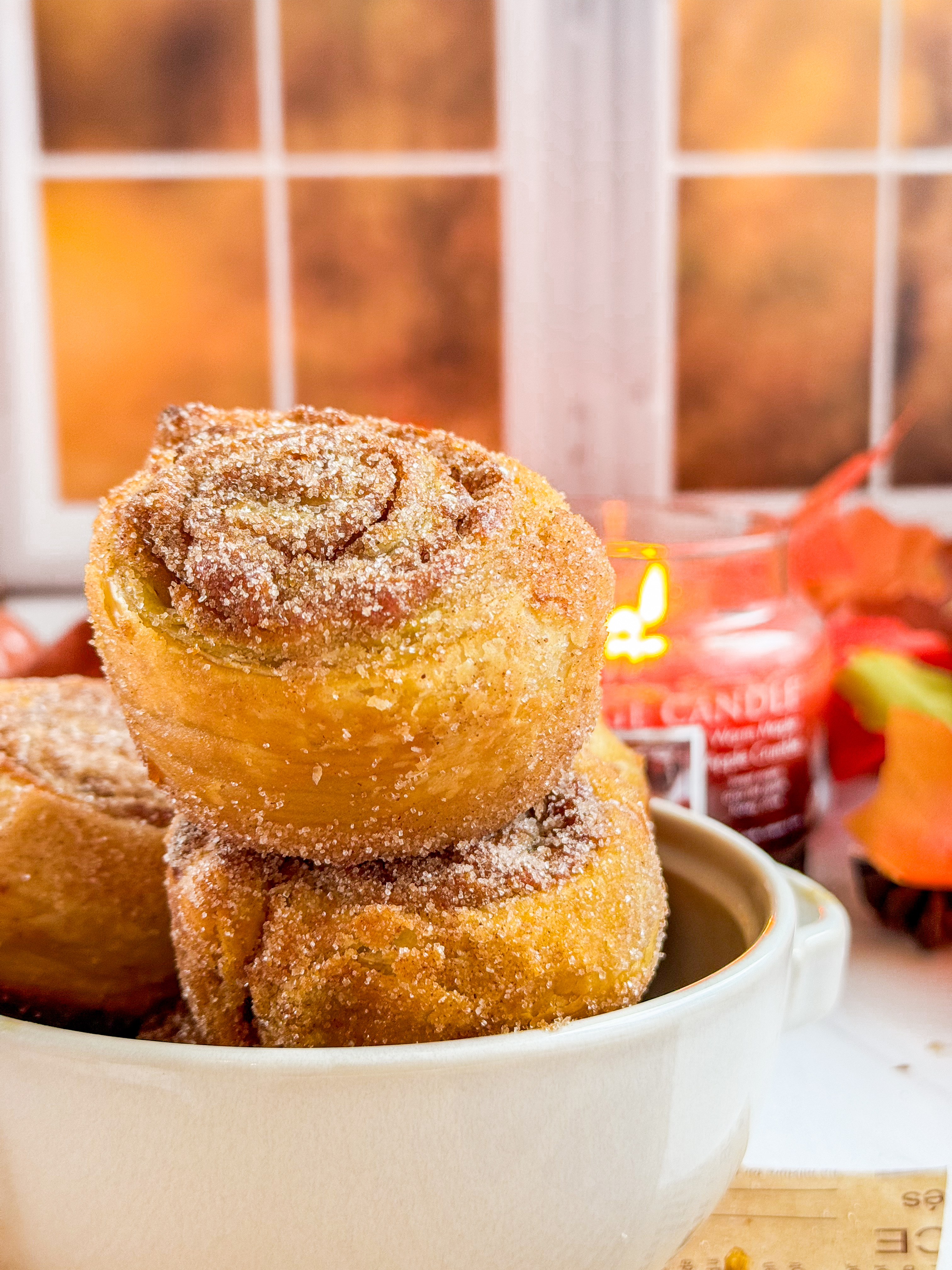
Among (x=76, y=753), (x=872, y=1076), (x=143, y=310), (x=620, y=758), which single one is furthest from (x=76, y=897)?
(x=143, y=310)

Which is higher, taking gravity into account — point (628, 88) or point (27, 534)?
point (628, 88)

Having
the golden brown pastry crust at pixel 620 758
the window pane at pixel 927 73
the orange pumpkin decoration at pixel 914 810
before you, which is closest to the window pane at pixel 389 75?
the window pane at pixel 927 73

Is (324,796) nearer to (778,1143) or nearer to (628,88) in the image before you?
(778,1143)

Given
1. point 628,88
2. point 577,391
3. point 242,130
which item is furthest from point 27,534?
point 628,88

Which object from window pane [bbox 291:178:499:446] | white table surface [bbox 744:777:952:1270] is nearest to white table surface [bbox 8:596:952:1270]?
white table surface [bbox 744:777:952:1270]

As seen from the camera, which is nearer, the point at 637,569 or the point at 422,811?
the point at 422,811
